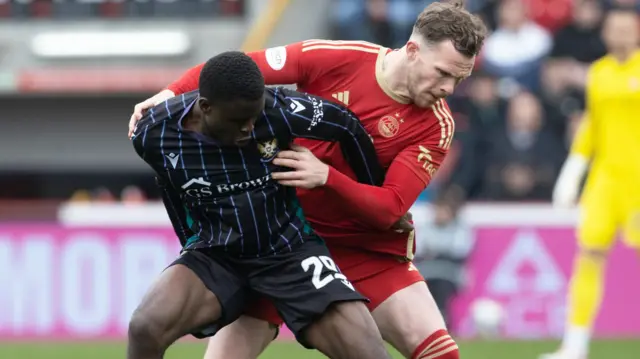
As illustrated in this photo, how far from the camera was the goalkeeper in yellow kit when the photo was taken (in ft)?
30.2

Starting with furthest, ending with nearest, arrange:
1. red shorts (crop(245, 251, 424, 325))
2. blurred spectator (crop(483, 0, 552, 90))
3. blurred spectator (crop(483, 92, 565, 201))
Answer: blurred spectator (crop(483, 0, 552, 90)), blurred spectator (crop(483, 92, 565, 201)), red shorts (crop(245, 251, 424, 325))

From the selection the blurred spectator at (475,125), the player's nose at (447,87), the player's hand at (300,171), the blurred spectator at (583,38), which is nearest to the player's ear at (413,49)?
the player's nose at (447,87)

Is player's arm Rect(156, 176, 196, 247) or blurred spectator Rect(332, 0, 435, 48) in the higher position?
blurred spectator Rect(332, 0, 435, 48)

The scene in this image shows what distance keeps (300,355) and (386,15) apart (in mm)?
5231

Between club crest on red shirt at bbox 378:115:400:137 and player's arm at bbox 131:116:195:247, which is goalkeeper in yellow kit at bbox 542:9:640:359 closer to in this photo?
club crest on red shirt at bbox 378:115:400:137

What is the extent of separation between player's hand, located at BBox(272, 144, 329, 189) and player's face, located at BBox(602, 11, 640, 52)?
4.61 m

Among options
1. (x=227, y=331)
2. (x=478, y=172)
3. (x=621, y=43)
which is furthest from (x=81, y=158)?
(x=227, y=331)

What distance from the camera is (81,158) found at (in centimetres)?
1633

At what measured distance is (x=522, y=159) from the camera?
41.6 ft

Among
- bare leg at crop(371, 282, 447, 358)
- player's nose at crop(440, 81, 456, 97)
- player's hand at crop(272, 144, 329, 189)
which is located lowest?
bare leg at crop(371, 282, 447, 358)

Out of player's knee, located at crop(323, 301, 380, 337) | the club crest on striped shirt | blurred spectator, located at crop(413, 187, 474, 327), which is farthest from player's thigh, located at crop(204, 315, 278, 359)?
blurred spectator, located at crop(413, 187, 474, 327)

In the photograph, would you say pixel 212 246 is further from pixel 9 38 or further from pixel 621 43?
pixel 9 38

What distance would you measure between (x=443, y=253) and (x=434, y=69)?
6.02 meters

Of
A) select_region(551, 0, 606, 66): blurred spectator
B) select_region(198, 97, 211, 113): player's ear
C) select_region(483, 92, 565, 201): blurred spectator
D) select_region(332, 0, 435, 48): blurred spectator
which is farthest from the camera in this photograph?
select_region(332, 0, 435, 48): blurred spectator
